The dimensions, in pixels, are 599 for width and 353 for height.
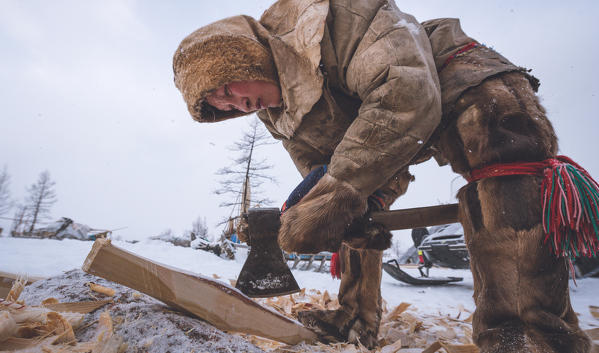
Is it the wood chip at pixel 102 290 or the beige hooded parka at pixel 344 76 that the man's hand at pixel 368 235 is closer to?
the beige hooded parka at pixel 344 76

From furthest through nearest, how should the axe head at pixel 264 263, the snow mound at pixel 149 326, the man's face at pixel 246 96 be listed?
the man's face at pixel 246 96
the axe head at pixel 264 263
the snow mound at pixel 149 326

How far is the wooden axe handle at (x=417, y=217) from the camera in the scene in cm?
149

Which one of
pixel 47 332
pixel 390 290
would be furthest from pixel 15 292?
pixel 390 290

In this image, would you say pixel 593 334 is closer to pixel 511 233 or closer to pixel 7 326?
pixel 511 233

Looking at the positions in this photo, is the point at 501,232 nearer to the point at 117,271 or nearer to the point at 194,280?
the point at 194,280

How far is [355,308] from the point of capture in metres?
1.83

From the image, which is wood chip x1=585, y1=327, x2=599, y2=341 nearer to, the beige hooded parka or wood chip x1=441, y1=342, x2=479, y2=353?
wood chip x1=441, y1=342, x2=479, y2=353

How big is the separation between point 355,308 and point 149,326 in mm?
1315

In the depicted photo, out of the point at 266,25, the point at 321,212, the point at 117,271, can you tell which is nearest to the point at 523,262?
the point at 321,212

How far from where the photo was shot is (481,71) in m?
1.27

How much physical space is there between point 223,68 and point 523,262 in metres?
1.61

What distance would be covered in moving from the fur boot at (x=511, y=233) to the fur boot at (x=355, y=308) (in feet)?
2.54

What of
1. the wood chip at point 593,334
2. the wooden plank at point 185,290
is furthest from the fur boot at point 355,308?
the wood chip at point 593,334

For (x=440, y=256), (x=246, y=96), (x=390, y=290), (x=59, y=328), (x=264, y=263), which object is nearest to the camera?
(x=59, y=328)
